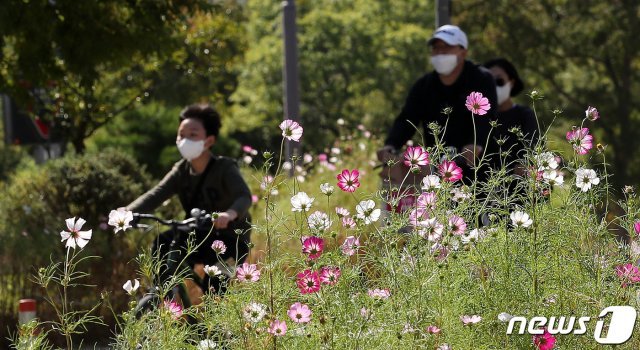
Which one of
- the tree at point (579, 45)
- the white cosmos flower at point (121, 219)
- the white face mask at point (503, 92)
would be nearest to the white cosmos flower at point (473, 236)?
the white cosmos flower at point (121, 219)

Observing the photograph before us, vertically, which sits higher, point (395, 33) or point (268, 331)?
point (268, 331)

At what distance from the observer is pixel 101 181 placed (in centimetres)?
1236

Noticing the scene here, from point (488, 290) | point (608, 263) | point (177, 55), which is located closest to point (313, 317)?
point (488, 290)

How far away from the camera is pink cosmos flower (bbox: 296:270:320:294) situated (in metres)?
4.43

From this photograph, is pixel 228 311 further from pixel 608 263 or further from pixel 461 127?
pixel 461 127

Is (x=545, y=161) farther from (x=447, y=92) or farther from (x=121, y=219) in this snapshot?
(x=447, y=92)

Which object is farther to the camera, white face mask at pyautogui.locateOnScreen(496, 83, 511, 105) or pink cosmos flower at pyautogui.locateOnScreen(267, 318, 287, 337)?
white face mask at pyautogui.locateOnScreen(496, 83, 511, 105)

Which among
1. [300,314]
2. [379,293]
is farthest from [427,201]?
[300,314]

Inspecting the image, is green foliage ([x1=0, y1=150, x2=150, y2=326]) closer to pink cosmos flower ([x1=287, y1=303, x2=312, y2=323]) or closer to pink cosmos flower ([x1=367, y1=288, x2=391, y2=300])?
pink cosmos flower ([x1=367, y1=288, x2=391, y2=300])

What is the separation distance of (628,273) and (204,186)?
10.6ft

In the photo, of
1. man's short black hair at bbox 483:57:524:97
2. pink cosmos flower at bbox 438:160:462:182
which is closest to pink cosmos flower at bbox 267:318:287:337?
pink cosmos flower at bbox 438:160:462:182

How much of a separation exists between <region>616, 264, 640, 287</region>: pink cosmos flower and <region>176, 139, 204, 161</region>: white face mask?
3.23 metres

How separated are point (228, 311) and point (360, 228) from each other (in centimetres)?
58

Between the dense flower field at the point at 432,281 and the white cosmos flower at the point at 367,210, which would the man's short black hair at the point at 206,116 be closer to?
the dense flower field at the point at 432,281
